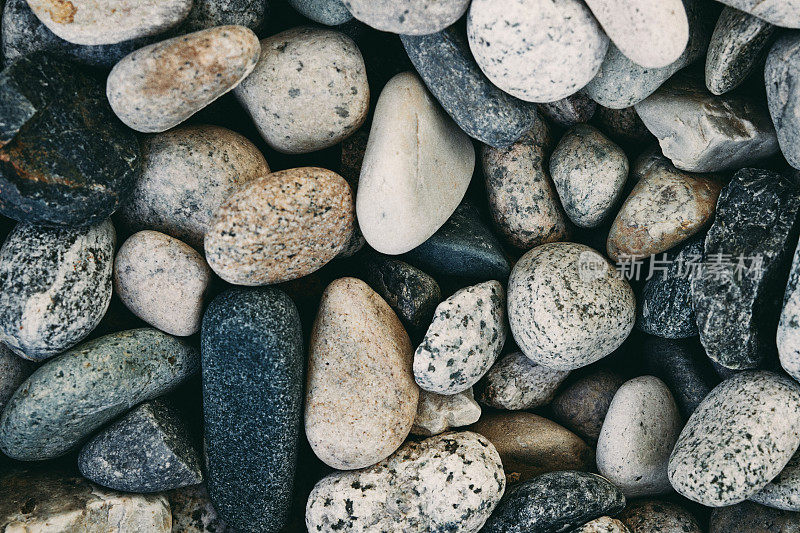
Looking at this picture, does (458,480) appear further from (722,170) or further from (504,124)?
(722,170)

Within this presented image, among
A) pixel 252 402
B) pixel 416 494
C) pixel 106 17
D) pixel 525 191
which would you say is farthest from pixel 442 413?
pixel 106 17

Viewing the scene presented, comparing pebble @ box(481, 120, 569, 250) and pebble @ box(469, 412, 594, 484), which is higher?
pebble @ box(481, 120, 569, 250)

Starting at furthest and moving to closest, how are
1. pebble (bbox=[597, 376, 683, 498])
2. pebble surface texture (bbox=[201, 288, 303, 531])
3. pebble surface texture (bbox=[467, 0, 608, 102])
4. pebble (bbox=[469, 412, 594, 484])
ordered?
pebble (bbox=[469, 412, 594, 484])
pebble (bbox=[597, 376, 683, 498])
pebble surface texture (bbox=[201, 288, 303, 531])
pebble surface texture (bbox=[467, 0, 608, 102])

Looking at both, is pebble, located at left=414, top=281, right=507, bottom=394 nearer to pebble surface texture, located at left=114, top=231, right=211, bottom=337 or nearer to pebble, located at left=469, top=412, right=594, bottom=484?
pebble, located at left=469, top=412, right=594, bottom=484

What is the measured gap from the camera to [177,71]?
175 cm

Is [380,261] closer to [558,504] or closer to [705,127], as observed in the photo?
[558,504]

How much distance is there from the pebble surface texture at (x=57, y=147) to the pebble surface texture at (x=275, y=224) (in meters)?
0.32

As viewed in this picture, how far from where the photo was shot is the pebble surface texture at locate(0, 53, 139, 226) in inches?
69.0

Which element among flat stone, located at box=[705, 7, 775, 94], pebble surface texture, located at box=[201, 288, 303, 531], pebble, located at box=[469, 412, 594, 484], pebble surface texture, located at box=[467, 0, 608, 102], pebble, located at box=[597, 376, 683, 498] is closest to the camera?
pebble surface texture, located at box=[467, 0, 608, 102]

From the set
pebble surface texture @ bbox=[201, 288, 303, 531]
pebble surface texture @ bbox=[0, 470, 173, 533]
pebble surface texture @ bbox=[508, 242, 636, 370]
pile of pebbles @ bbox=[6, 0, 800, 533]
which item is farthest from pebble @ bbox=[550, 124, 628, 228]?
pebble surface texture @ bbox=[0, 470, 173, 533]

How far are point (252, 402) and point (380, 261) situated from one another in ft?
2.00

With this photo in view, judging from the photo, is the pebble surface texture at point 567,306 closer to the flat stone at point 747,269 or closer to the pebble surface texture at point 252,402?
the flat stone at point 747,269

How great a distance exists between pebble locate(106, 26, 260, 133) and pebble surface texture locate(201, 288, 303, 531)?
57 cm

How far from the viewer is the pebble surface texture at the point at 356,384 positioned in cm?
201
